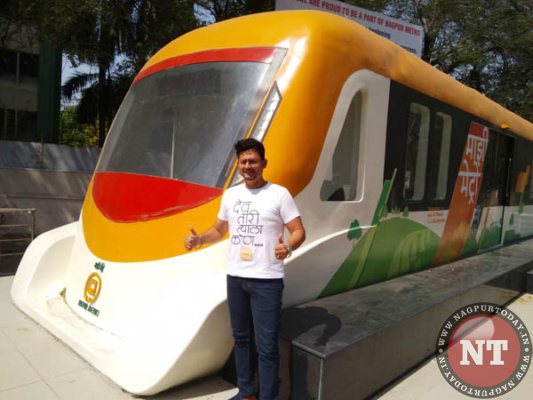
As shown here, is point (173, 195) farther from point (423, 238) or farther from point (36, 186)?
point (36, 186)

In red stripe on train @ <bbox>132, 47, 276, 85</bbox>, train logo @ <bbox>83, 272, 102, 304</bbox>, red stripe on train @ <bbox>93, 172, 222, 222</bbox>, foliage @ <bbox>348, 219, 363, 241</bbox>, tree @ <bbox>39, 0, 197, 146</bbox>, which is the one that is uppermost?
tree @ <bbox>39, 0, 197, 146</bbox>

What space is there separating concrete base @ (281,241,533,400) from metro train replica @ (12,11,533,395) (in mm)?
272

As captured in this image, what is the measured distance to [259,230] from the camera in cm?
272

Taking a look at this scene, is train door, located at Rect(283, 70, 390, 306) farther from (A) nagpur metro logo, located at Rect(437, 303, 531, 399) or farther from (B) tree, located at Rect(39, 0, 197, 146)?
(B) tree, located at Rect(39, 0, 197, 146)

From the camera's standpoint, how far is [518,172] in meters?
7.93

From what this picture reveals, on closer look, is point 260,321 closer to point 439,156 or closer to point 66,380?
point 66,380

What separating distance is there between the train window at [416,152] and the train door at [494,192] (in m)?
1.97

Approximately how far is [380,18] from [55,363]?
11476 millimetres

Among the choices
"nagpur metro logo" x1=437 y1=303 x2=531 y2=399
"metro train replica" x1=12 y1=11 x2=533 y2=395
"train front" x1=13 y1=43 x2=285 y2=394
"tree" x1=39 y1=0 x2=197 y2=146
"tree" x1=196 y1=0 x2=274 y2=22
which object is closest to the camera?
"train front" x1=13 y1=43 x2=285 y2=394

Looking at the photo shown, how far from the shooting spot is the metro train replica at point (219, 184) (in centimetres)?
325

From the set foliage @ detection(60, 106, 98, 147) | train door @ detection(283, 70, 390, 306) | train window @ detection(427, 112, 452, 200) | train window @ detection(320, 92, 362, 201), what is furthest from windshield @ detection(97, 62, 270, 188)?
foliage @ detection(60, 106, 98, 147)

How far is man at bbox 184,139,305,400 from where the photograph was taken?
2.71 meters

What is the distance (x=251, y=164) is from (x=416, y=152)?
9.16 feet

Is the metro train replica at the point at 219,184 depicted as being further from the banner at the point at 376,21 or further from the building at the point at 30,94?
the building at the point at 30,94
